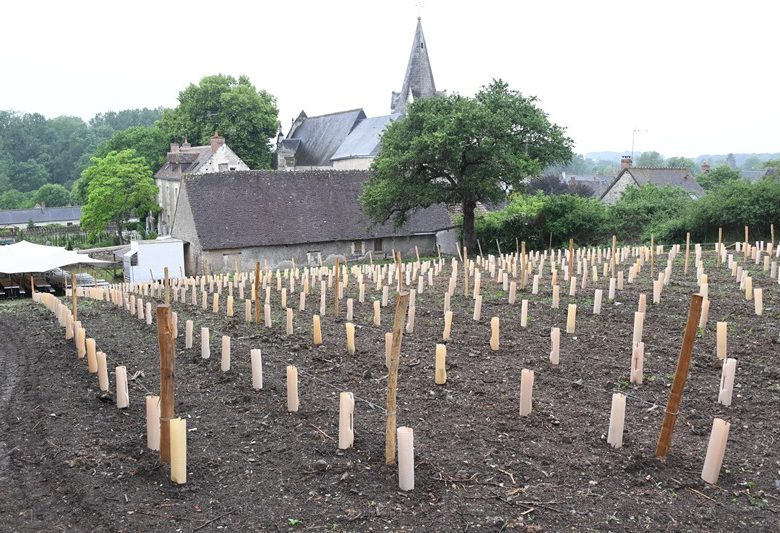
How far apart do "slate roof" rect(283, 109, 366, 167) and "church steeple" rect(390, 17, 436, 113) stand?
16.2 feet

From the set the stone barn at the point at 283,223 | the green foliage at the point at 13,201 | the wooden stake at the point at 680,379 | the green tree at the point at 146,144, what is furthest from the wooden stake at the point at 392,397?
the green foliage at the point at 13,201

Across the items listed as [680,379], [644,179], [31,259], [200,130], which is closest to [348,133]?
[200,130]

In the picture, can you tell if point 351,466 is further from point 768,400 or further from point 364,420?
point 768,400

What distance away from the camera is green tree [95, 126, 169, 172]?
5881cm

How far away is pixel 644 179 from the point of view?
49719 mm

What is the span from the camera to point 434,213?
39750 mm

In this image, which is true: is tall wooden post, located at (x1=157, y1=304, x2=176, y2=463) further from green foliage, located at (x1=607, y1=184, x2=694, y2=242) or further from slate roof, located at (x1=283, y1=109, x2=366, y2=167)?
slate roof, located at (x1=283, y1=109, x2=366, y2=167)

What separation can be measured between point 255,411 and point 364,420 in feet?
4.22

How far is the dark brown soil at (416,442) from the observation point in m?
5.48

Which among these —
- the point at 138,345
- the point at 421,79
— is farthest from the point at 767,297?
the point at 421,79

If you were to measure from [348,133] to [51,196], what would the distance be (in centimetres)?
3658

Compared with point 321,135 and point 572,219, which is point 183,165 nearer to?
point 321,135

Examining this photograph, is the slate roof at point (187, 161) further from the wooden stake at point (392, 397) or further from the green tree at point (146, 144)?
the wooden stake at point (392, 397)

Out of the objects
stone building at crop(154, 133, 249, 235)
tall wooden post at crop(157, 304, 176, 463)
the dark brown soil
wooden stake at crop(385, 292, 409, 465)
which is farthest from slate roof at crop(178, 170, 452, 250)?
tall wooden post at crop(157, 304, 176, 463)
